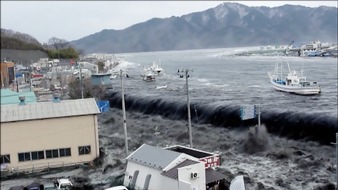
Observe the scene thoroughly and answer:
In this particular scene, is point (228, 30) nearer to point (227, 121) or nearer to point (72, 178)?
point (227, 121)

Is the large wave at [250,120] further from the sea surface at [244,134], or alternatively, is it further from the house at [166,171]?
the house at [166,171]

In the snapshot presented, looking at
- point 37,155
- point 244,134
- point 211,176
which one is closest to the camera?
point 211,176

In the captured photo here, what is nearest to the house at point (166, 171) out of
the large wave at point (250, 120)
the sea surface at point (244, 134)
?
the sea surface at point (244, 134)

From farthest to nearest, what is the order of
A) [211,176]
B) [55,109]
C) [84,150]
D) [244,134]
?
[244,134]
[84,150]
[55,109]
[211,176]

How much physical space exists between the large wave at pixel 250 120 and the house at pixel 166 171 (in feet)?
21.7

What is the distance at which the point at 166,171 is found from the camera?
6.80 metres

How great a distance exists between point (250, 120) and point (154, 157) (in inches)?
323

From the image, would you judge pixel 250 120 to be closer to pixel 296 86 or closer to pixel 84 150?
pixel 84 150

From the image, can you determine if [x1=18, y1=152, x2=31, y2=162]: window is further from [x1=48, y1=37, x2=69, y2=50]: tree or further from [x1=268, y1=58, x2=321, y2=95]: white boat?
[x1=268, y1=58, x2=321, y2=95]: white boat

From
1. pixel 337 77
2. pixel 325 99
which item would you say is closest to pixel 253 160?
pixel 325 99

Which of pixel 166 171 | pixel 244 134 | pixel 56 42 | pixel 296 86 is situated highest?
pixel 56 42

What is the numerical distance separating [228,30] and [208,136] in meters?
110

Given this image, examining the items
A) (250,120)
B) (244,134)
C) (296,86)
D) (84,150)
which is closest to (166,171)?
(84,150)

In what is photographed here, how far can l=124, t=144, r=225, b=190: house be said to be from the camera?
6.65 meters
